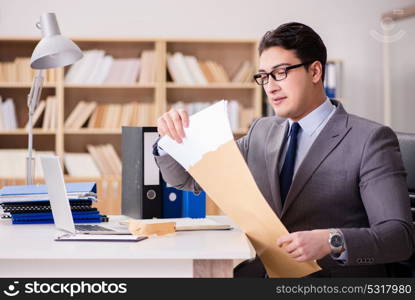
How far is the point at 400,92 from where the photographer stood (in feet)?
20.0

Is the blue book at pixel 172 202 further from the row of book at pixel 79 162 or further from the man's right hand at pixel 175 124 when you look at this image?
A: the row of book at pixel 79 162

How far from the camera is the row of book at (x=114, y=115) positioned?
547cm

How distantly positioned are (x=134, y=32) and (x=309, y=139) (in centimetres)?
403

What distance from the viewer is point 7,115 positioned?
539 centimetres

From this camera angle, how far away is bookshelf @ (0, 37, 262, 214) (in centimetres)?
539

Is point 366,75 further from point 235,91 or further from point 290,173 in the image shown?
point 290,173

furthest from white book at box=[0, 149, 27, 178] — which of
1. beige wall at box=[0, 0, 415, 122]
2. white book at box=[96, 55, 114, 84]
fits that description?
beige wall at box=[0, 0, 415, 122]

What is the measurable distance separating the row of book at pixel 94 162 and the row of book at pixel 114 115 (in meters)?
0.19

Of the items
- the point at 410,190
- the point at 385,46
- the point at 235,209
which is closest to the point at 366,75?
the point at 385,46

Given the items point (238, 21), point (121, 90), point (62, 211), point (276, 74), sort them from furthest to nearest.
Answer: point (238, 21) → point (121, 90) → point (276, 74) → point (62, 211)

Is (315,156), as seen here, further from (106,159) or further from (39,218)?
(106,159)

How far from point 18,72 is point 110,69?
2.38ft

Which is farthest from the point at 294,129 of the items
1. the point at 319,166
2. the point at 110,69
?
the point at 110,69

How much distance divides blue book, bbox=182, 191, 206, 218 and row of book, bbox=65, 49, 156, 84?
10.9 feet
